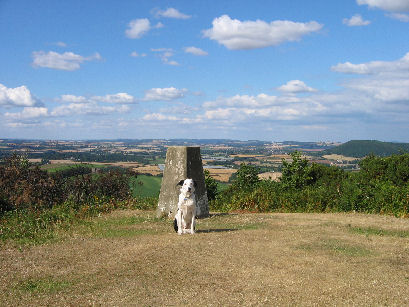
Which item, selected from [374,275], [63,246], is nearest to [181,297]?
[374,275]

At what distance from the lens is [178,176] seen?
15469 millimetres

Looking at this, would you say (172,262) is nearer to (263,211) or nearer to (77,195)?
(263,211)

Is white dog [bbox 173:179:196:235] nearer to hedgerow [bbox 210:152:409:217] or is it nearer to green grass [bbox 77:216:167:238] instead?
green grass [bbox 77:216:167:238]

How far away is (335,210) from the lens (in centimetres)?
1842

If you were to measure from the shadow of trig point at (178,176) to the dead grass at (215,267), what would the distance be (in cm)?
203

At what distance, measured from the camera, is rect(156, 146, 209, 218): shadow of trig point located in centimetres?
1548

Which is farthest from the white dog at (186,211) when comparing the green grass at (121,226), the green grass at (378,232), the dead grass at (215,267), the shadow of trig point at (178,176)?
the green grass at (378,232)

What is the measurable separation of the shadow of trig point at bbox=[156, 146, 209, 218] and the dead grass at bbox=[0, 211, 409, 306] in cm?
203

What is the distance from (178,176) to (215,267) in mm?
7048

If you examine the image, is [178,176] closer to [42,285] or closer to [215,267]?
[215,267]

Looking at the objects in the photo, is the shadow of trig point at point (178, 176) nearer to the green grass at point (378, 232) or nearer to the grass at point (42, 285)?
the green grass at point (378, 232)

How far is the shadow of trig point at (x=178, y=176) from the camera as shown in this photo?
1548cm

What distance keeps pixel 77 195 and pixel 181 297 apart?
14707mm

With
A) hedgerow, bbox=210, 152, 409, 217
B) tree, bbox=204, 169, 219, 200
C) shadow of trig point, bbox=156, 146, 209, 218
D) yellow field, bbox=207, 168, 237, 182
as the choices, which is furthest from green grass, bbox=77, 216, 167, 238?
yellow field, bbox=207, 168, 237, 182
